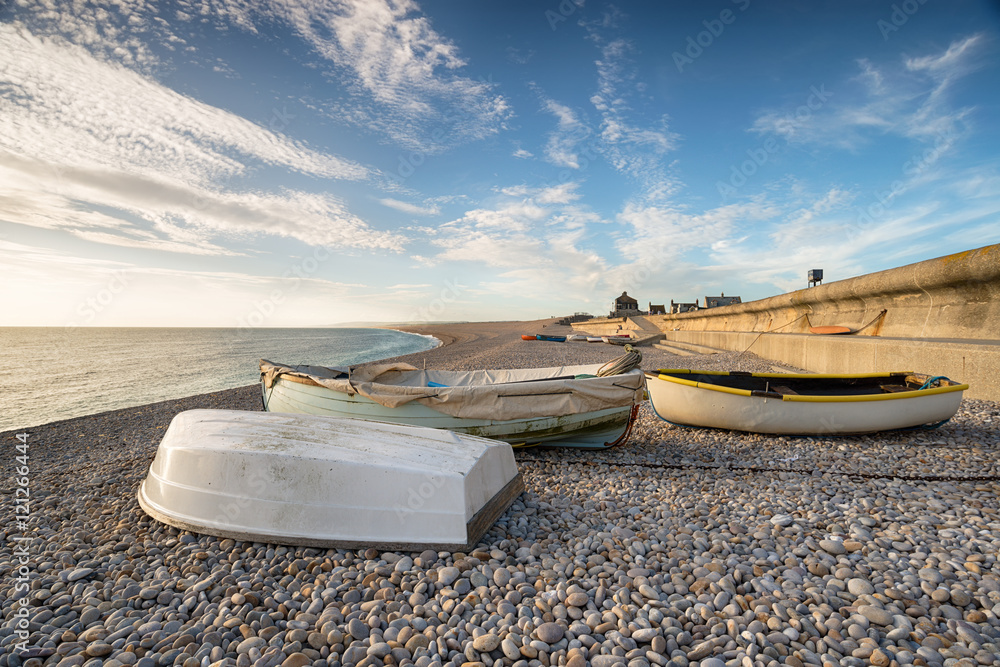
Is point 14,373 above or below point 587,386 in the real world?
below

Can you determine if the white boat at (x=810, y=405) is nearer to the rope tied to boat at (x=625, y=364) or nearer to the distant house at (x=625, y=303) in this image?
the rope tied to boat at (x=625, y=364)

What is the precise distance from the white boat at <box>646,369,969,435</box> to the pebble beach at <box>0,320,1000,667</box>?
1024 mm

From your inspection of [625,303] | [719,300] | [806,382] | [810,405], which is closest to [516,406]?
[810,405]

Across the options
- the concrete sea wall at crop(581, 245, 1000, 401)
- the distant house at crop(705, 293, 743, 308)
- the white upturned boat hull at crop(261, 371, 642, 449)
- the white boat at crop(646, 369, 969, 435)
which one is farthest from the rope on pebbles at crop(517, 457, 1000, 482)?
the distant house at crop(705, 293, 743, 308)

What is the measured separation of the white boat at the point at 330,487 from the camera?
3361mm

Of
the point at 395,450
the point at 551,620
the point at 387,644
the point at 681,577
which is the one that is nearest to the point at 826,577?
the point at 681,577

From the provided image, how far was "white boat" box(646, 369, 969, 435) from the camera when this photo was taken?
5.88m

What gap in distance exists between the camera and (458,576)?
3002mm

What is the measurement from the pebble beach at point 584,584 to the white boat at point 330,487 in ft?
A: 0.50

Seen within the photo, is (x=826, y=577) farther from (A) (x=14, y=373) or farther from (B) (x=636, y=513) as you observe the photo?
(A) (x=14, y=373)

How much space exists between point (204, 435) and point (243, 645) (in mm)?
2194

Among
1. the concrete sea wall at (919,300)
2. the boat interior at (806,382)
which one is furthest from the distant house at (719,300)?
the boat interior at (806,382)

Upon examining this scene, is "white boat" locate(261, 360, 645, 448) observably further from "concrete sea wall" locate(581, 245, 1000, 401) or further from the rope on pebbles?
"concrete sea wall" locate(581, 245, 1000, 401)

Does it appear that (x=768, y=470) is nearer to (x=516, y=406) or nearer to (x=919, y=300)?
(x=516, y=406)
